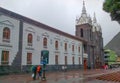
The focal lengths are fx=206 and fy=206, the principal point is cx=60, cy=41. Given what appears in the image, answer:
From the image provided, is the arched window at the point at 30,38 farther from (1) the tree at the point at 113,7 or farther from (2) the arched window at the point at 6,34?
(1) the tree at the point at 113,7

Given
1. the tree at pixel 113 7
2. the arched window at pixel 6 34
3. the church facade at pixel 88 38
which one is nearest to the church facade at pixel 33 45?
the arched window at pixel 6 34

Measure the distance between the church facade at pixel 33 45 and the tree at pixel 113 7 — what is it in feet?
54.8

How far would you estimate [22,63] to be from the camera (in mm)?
29328

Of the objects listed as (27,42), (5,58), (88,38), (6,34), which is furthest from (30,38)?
(88,38)

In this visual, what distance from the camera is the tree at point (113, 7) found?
1230 cm

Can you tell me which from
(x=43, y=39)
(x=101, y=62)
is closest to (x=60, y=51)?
(x=43, y=39)

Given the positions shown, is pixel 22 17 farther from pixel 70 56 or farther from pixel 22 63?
pixel 70 56

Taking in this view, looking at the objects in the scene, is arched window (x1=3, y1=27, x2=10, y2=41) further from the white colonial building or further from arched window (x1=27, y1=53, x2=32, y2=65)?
arched window (x1=27, y1=53, x2=32, y2=65)

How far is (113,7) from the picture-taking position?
12.5 m

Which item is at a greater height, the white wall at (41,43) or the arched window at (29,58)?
the white wall at (41,43)

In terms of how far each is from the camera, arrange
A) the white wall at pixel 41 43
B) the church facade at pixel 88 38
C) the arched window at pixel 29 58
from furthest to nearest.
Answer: the church facade at pixel 88 38 < the arched window at pixel 29 58 < the white wall at pixel 41 43

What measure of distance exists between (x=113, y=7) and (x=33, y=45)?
20883mm

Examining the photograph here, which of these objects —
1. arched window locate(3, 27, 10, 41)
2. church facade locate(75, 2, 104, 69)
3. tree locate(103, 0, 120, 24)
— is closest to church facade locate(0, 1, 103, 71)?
arched window locate(3, 27, 10, 41)

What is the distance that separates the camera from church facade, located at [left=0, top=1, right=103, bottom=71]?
27.0m
